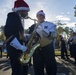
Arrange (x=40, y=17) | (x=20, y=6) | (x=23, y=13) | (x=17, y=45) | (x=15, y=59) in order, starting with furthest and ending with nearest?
(x=40, y=17) → (x=20, y=6) → (x=23, y=13) → (x=15, y=59) → (x=17, y=45)

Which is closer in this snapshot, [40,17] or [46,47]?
[46,47]

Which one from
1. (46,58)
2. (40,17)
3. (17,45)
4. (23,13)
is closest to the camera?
(17,45)

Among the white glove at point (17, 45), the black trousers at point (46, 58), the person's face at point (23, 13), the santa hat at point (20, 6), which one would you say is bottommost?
the black trousers at point (46, 58)

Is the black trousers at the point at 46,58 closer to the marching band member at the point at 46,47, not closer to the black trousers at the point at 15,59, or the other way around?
the marching band member at the point at 46,47

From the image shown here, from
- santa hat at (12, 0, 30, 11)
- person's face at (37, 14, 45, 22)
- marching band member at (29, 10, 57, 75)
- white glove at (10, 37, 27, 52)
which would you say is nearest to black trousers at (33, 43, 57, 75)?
marching band member at (29, 10, 57, 75)

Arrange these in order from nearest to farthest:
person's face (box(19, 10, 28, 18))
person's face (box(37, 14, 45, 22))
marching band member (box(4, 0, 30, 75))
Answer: marching band member (box(4, 0, 30, 75)) < person's face (box(19, 10, 28, 18)) < person's face (box(37, 14, 45, 22))

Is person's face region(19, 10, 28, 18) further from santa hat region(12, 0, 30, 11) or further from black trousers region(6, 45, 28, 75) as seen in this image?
black trousers region(6, 45, 28, 75)

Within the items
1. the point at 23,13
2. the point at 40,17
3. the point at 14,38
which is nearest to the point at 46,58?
the point at 40,17

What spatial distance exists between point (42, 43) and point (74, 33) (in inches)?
331

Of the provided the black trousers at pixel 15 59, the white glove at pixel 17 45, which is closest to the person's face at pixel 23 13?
the white glove at pixel 17 45

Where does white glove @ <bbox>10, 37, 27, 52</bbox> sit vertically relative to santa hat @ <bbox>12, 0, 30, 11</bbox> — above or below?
below

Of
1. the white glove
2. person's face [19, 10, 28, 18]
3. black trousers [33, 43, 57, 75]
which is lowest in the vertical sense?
black trousers [33, 43, 57, 75]

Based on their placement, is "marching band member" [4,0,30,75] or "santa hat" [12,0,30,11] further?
"santa hat" [12,0,30,11]

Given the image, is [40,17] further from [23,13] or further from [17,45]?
[17,45]
